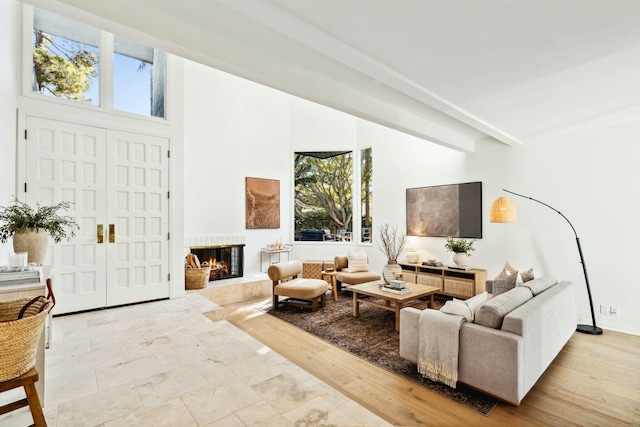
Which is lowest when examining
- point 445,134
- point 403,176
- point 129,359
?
point 129,359

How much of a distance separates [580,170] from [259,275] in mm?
5457

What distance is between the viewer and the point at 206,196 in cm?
570

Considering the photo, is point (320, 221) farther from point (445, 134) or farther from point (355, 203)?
point (445, 134)

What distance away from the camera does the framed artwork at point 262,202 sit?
6445mm

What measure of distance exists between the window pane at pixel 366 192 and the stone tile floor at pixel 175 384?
437 centimetres

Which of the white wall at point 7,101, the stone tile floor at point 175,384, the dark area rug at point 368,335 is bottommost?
the dark area rug at point 368,335

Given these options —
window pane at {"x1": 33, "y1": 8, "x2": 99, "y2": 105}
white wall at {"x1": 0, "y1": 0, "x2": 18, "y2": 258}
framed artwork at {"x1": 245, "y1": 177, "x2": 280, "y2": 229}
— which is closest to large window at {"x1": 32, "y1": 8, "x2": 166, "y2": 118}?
window pane at {"x1": 33, "y1": 8, "x2": 99, "y2": 105}

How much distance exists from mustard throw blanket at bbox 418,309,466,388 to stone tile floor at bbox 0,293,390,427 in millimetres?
928

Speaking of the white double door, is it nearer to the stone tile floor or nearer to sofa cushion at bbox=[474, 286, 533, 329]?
the stone tile floor

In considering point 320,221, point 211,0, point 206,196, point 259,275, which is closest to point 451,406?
point 211,0

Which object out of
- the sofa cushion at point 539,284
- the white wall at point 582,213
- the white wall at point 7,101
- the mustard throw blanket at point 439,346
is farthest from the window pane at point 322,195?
the white wall at point 7,101

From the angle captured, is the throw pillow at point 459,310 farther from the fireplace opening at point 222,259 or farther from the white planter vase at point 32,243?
the fireplace opening at point 222,259

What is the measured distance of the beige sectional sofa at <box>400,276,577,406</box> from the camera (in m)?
2.24

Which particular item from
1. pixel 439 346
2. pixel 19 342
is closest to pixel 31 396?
pixel 19 342
